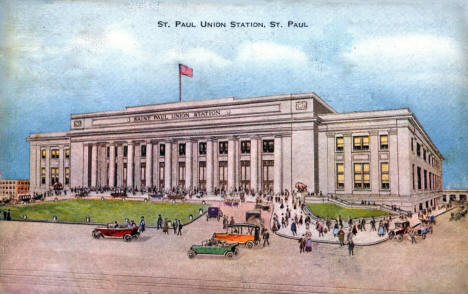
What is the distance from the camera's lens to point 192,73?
9.80m

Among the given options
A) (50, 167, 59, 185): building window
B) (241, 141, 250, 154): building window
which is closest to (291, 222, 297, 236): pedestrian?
(241, 141, 250, 154): building window

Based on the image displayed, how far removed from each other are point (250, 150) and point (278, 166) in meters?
1.74

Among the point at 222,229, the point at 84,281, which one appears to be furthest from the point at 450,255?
the point at 84,281

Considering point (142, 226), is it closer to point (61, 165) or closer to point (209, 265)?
point (209, 265)

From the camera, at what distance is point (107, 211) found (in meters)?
10.7

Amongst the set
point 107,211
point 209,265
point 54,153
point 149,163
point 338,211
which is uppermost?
point 54,153

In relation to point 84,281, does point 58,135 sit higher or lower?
higher

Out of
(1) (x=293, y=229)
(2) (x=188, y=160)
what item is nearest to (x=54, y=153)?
(2) (x=188, y=160)

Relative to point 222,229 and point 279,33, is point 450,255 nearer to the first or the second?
point 222,229

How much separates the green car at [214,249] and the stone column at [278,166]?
1.85m

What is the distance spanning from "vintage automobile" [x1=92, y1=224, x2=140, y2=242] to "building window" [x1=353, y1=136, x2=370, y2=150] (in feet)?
18.6

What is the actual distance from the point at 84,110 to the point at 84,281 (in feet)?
13.5

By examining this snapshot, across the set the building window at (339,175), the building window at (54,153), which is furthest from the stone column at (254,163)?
the building window at (54,153)

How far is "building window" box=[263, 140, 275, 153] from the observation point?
11428 millimetres
